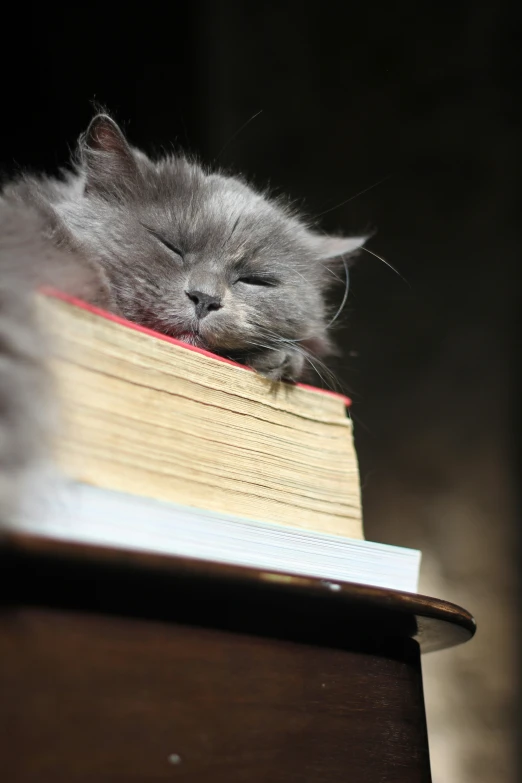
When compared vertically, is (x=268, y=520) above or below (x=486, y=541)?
below

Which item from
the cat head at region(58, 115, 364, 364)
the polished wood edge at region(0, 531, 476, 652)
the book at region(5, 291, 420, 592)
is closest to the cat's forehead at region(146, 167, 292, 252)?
the cat head at region(58, 115, 364, 364)

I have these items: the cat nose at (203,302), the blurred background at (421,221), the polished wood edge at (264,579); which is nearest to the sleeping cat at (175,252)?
the cat nose at (203,302)

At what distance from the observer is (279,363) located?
0.84 m

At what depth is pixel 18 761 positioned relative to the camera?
442 millimetres

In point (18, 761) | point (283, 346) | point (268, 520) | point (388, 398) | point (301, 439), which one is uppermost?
point (388, 398)

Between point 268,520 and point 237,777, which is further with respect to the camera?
point 268,520

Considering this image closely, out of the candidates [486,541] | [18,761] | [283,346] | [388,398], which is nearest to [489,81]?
[388,398]

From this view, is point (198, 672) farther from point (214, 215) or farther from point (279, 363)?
point (214, 215)

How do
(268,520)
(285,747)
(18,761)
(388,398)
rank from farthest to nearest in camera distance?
(388,398) → (268,520) → (285,747) → (18,761)

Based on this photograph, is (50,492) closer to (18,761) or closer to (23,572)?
(23,572)

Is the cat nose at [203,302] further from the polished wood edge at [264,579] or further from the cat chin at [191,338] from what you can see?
the polished wood edge at [264,579]

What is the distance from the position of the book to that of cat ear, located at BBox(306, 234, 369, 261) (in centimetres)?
38

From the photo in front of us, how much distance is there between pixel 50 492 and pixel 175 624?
0.46ft

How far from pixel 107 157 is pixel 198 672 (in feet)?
2.28
